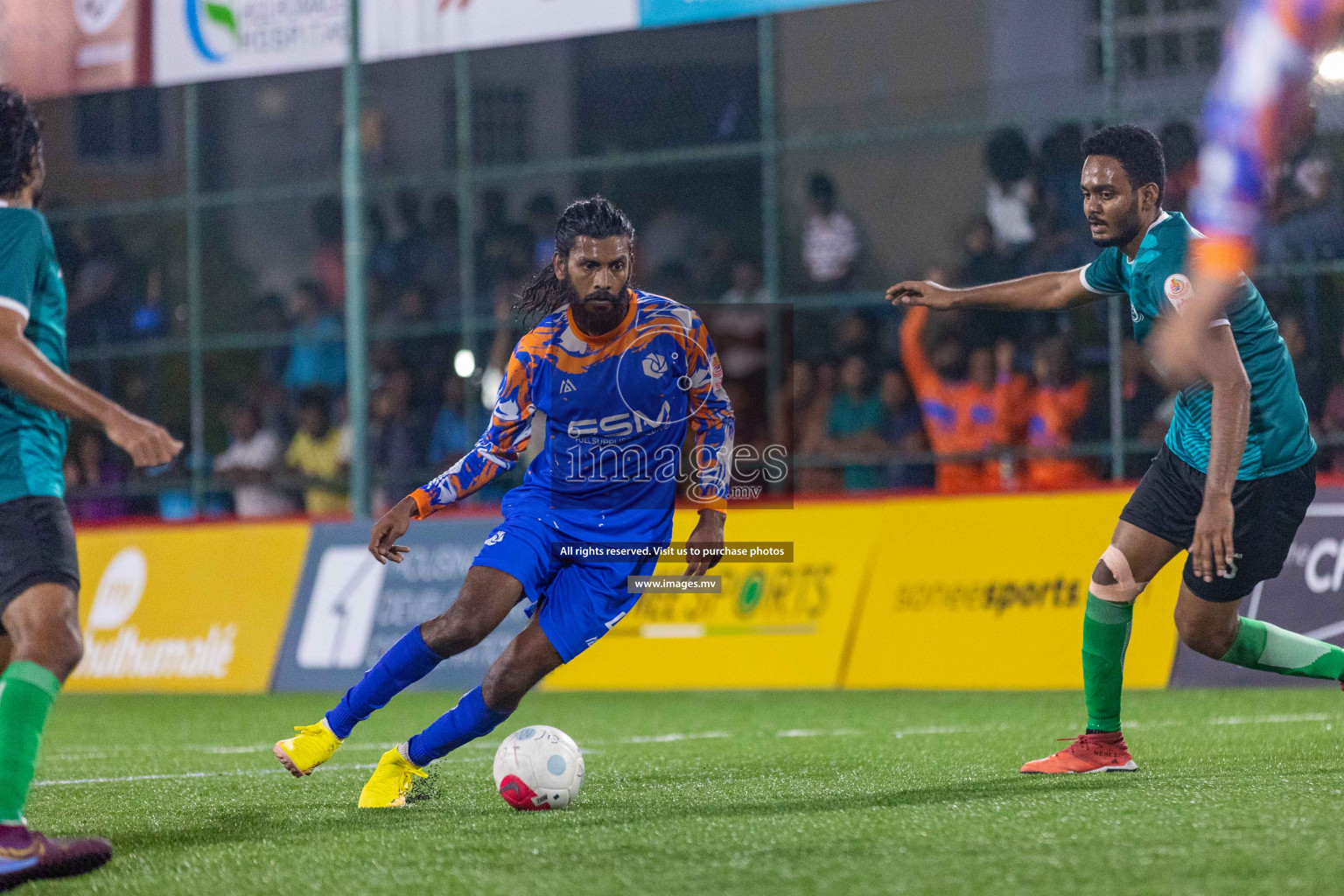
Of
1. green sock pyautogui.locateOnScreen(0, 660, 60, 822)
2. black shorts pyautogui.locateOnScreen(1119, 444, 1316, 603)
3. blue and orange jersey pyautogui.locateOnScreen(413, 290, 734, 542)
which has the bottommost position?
green sock pyautogui.locateOnScreen(0, 660, 60, 822)

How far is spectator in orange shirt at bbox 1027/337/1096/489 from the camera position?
39.7 feet

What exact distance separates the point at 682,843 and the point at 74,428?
13154 mm

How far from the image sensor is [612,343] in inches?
239

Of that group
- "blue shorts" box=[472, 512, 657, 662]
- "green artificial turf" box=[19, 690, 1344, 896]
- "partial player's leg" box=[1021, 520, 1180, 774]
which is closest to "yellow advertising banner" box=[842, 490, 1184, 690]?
"green artificial turf" box=[19, 690, 1344, 896]

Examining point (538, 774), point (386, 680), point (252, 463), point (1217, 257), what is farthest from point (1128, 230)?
point (252, 463)

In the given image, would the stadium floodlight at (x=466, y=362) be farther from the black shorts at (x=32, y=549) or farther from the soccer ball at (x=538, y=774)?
the black shorts at (x=32, y=549)

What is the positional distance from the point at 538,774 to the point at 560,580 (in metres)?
0.69

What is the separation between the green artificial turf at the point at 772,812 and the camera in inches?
170

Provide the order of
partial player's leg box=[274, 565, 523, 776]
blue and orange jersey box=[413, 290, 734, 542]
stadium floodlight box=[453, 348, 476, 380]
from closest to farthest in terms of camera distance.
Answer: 1. partial player's leg box=[274, 565, 523, 776]
2. blue and orange jersey box=[413, 290, 734, 542]
3. stadium floodlight box=[453, 348, 476, 380]

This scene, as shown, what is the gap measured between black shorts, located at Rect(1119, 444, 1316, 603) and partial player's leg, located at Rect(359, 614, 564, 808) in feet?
7.15

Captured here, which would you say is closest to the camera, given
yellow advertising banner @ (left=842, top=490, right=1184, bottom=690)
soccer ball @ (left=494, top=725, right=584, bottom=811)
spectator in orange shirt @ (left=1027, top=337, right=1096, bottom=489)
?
soccer ball @ (left=494, top=725, right=584, bottom=811)

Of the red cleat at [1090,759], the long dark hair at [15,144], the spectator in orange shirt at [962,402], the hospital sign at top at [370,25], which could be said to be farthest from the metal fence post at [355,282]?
the long dark hair at [15,144]

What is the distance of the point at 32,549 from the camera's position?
4.62 metres

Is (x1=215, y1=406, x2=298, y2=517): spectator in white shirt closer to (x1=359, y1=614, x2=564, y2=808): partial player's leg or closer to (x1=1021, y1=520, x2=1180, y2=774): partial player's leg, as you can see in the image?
(x1=359, y1=614, x2=564, y2=808): partial player's leg
